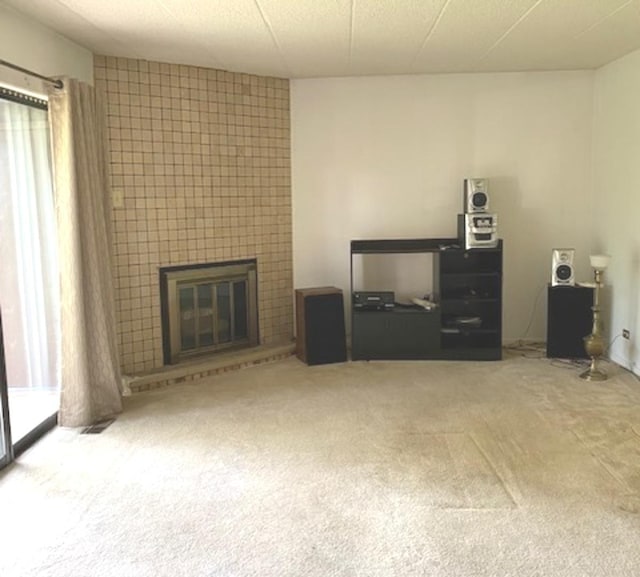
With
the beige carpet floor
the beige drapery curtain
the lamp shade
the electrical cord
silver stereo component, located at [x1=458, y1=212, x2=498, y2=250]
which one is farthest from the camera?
the electrical cord

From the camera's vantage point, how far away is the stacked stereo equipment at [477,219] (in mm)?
4512

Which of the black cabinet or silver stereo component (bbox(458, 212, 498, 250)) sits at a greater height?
silver stereo component (bbox(458, 212, 498, 250))

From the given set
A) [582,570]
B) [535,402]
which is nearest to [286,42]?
[535,402]

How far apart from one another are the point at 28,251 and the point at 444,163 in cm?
324

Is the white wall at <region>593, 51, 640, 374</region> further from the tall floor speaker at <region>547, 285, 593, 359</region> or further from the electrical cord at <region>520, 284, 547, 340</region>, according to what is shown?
the electrical cord at <region>520, 284, 547, 340</region>

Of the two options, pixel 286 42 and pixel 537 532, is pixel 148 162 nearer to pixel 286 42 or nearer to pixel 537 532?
pixel 286 42

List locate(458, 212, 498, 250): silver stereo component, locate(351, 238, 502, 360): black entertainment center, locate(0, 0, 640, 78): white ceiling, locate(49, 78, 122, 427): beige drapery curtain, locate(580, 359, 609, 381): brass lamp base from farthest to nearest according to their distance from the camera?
1. locate(351, 238, 502, 360): black entertainment center
2. locate(458, 212, 498, 250): silver stereo component
3. locate(580, 359, 609, 381): brass lamp base
4. locate(49, 78, 122, 427): beige drapery curtain
5. locate(0, 0, 640, 78): white ceiling

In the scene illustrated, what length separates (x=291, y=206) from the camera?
16.4ft

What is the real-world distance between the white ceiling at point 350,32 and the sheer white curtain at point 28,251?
626mm

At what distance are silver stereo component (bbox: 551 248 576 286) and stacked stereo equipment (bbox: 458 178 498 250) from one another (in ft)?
1.61

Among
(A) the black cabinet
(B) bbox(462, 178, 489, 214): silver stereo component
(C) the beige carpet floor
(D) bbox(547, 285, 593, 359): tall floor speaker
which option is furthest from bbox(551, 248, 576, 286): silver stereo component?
(C) the beige carpet floor

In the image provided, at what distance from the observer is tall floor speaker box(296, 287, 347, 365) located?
4582 mm

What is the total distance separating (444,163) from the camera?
4.94m

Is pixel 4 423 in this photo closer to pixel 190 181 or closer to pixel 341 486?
pixel 341 486
